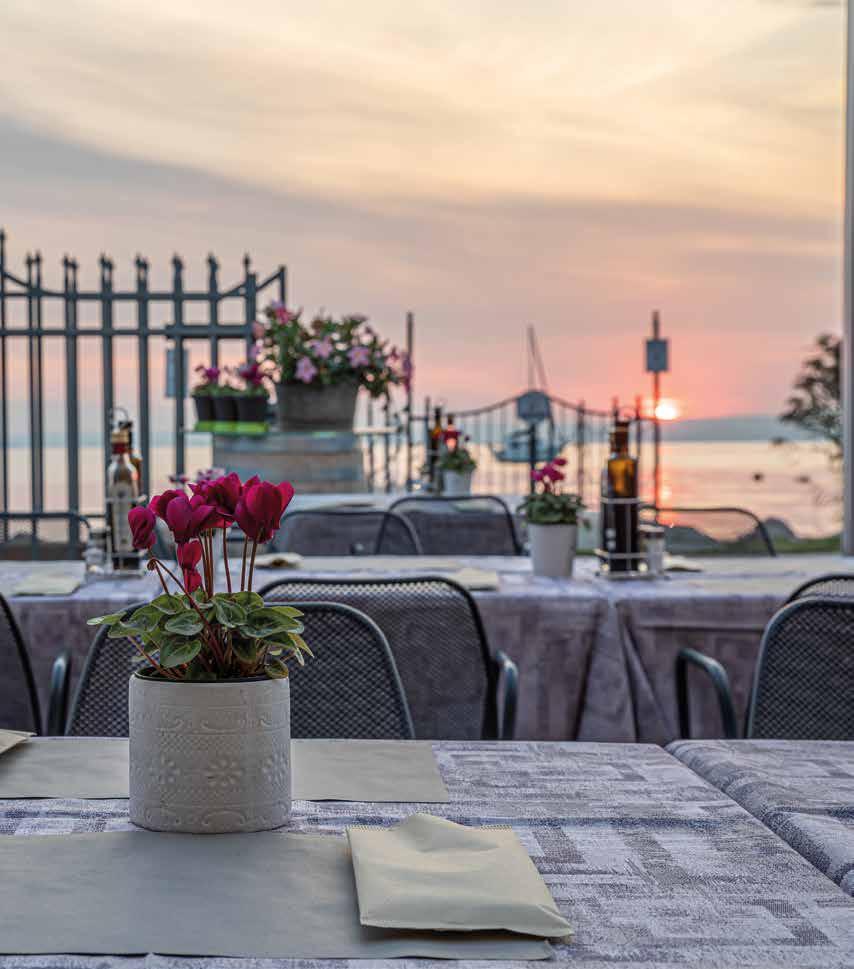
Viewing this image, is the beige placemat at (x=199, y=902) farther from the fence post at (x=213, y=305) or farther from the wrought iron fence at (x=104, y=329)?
the fence post at (x=213, y=305)

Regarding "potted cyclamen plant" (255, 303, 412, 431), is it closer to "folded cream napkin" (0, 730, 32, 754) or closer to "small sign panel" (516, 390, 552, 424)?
"folded cream napkin" (0, 730, 32, 754)

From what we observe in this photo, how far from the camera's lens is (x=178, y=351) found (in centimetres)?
723

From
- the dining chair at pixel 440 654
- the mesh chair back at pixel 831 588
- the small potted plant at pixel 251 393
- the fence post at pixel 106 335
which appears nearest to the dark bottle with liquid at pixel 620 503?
the mesh chair back at pixel 831 588

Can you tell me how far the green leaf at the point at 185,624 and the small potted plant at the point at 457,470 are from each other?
4.13m

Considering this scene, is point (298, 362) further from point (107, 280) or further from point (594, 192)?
point (594, 192)

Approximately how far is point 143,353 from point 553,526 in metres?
4.73

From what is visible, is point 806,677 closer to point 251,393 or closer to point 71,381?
point 251,393

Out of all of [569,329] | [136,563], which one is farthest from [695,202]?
[136,563]

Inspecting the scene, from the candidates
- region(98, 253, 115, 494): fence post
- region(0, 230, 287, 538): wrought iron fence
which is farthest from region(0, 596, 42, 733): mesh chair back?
region(98, 253, 115, 494): fence post

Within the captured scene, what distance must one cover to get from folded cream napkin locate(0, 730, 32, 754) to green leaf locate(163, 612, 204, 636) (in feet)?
1.29

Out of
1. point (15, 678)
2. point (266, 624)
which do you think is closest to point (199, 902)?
point (266, 624)

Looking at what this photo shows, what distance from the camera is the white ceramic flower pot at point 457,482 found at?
5.21 m

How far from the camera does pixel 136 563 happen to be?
3.29 meters

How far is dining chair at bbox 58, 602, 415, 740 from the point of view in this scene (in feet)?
6.12
